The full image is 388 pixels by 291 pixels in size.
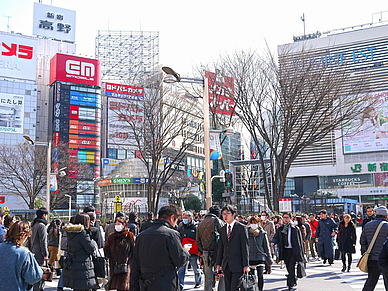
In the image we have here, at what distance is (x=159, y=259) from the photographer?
14.8 ft

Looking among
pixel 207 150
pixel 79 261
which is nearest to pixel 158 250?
pixel 79 261

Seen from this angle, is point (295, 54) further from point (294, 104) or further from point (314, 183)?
point (314, 183)

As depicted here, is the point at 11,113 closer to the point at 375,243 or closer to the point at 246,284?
the point at 246,284

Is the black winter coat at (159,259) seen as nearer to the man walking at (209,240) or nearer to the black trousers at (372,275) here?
the man walking at (209,240)

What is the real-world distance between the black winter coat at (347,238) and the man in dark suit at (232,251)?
20.5 feet

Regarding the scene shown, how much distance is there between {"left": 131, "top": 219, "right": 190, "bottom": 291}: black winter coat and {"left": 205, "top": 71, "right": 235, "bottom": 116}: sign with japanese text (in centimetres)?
1584

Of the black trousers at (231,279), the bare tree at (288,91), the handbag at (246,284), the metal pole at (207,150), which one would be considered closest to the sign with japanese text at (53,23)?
the bare tree at (288,91)

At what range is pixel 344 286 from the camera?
961 cm

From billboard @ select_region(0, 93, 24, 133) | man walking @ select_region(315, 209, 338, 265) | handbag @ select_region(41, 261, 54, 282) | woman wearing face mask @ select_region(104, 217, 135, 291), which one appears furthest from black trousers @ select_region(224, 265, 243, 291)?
billboard @ select_region(0, 93, 24, 133)

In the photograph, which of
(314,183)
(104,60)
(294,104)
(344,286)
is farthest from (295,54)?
(104,60)

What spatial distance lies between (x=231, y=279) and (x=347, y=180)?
6274cm

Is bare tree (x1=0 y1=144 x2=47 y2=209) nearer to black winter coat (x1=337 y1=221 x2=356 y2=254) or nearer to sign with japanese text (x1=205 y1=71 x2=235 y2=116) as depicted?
sign with japanese text (x1=205 y1=71 x2=235 y2=116)

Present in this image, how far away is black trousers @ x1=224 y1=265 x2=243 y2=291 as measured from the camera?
6.61 meters

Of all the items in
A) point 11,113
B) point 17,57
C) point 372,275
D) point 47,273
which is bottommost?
point 372,275
